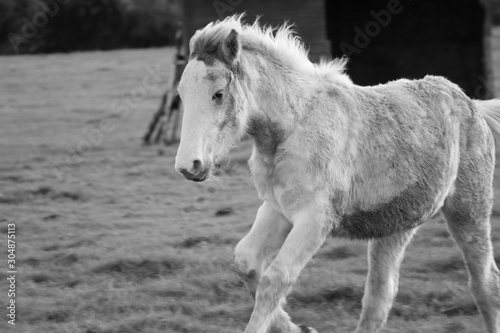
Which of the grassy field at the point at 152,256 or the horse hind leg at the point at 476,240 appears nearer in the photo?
the horse hind leg at the point at 476,240

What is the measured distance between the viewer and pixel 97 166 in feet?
38.1

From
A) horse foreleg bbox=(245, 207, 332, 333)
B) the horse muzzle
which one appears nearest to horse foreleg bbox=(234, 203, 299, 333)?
horse foreleg bbox=(245, 207, 332, 333)

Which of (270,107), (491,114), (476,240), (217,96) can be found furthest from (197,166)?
(491,114)

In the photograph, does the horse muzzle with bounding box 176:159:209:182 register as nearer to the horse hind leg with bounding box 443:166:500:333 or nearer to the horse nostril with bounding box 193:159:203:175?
the horse nostril with bounding box 193:159:203:175

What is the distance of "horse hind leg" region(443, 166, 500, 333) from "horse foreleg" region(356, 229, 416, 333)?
1.05 feet

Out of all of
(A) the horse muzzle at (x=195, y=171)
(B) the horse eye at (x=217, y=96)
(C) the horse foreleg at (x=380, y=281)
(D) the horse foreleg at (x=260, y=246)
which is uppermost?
(B) the horse eye at (x=217, y=96)

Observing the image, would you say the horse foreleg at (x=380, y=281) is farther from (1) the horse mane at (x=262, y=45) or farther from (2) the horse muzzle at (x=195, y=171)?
(2) the horse muzzle at (x=195, y=171)

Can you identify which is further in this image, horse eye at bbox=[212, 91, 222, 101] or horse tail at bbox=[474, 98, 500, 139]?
horse tail at bbox=[474, 98, 500, 139]

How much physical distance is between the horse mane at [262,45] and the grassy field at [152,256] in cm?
173

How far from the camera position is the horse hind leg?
4680mm

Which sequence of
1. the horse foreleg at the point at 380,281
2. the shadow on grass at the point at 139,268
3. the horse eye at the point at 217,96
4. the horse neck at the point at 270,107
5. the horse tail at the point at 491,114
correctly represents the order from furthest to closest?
the shadow on grass at the point at 139,268 → the horse tail at the point at 491,114 → the horse foreleg at the point at 380,281 → the horse neck at the point at 270,107 → the horse eye at the point at 217,96

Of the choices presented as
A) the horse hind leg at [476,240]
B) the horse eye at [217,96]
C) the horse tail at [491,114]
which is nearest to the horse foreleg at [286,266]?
the horse eye at [217,96]

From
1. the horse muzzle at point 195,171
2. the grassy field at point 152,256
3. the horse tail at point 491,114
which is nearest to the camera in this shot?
the horse muzzle at point 195,171

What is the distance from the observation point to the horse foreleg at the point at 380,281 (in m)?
4.66
